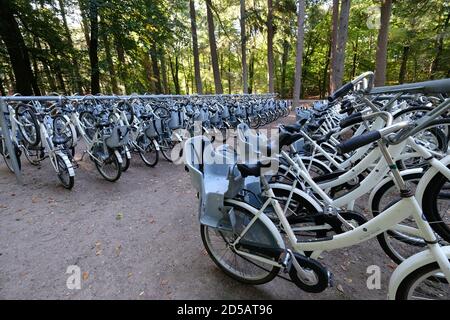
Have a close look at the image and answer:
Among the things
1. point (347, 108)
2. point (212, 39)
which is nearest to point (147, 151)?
point (347, 108)

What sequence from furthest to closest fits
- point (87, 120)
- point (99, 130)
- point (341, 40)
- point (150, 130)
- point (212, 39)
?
1. point (212, 39)
2. point (341, 40)
3. point (87, 120)
4. point (150, 130)
5. point (99, 130)

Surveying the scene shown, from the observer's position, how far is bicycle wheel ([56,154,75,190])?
144 inches

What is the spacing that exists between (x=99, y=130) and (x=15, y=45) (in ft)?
25.4

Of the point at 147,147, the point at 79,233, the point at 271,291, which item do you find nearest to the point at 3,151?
the point at 147,147

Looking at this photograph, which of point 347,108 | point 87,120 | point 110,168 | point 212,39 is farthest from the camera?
point 212,39

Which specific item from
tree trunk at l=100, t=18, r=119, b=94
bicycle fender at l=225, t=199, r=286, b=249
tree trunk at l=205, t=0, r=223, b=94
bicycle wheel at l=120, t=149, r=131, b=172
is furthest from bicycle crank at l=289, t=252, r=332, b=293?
tree trunk at l=205, t=0, r=223, b=94

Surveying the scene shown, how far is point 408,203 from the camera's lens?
4.16 ft

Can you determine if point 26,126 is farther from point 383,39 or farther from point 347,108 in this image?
point 383,39

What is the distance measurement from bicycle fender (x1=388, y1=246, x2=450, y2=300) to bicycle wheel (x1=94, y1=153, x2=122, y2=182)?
3780 mm

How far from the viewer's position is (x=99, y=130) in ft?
13.6

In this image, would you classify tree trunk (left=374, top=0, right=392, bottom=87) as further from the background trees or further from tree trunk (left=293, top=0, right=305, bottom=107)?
tree trunk (left=293, top=0, right=305, bottom=107)

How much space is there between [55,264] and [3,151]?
3465mm

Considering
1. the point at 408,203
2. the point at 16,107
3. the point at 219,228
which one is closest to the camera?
the point at 408,203
